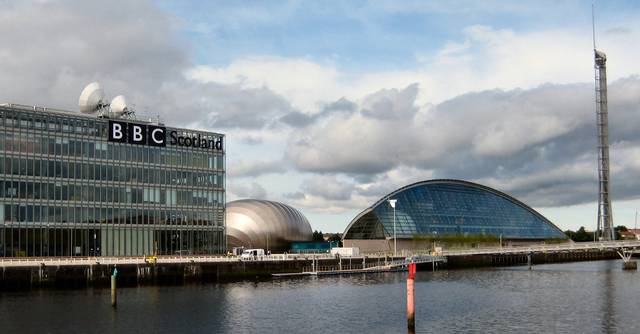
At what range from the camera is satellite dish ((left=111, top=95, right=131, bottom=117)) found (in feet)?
456

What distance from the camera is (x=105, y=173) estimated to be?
134 m

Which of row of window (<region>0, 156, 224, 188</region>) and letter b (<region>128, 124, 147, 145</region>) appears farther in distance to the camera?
letter b (<region>128, 124, 147, 145</region>)

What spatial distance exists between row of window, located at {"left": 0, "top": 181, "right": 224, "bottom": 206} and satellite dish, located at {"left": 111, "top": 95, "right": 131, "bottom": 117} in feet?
44.1

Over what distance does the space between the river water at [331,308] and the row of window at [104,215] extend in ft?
104

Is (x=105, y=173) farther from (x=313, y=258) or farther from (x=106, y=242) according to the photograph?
(x=313, y=258)

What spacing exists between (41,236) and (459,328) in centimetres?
8292

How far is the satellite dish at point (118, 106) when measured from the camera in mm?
138875

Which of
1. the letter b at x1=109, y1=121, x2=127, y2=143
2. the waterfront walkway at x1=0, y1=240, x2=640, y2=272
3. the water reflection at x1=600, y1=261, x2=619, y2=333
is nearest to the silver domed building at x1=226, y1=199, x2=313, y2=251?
the waterfront walkway at x1=0, y1=240, x2=640, y2=272

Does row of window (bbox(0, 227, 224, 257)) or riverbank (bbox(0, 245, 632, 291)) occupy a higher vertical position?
row of window (bbox(0, 227, 224, 257))

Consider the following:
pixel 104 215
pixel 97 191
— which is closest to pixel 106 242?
pixel 104 215

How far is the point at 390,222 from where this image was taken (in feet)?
639

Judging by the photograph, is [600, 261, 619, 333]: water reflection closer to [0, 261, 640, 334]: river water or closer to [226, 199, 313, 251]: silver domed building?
[0, 261, 640, 334]: river water

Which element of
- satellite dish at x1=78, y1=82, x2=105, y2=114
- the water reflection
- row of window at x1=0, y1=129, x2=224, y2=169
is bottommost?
the water reflection

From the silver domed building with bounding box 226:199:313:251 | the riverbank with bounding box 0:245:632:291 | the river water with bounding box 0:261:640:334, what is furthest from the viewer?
the silver domed building with bounding box 226:199:313:251
